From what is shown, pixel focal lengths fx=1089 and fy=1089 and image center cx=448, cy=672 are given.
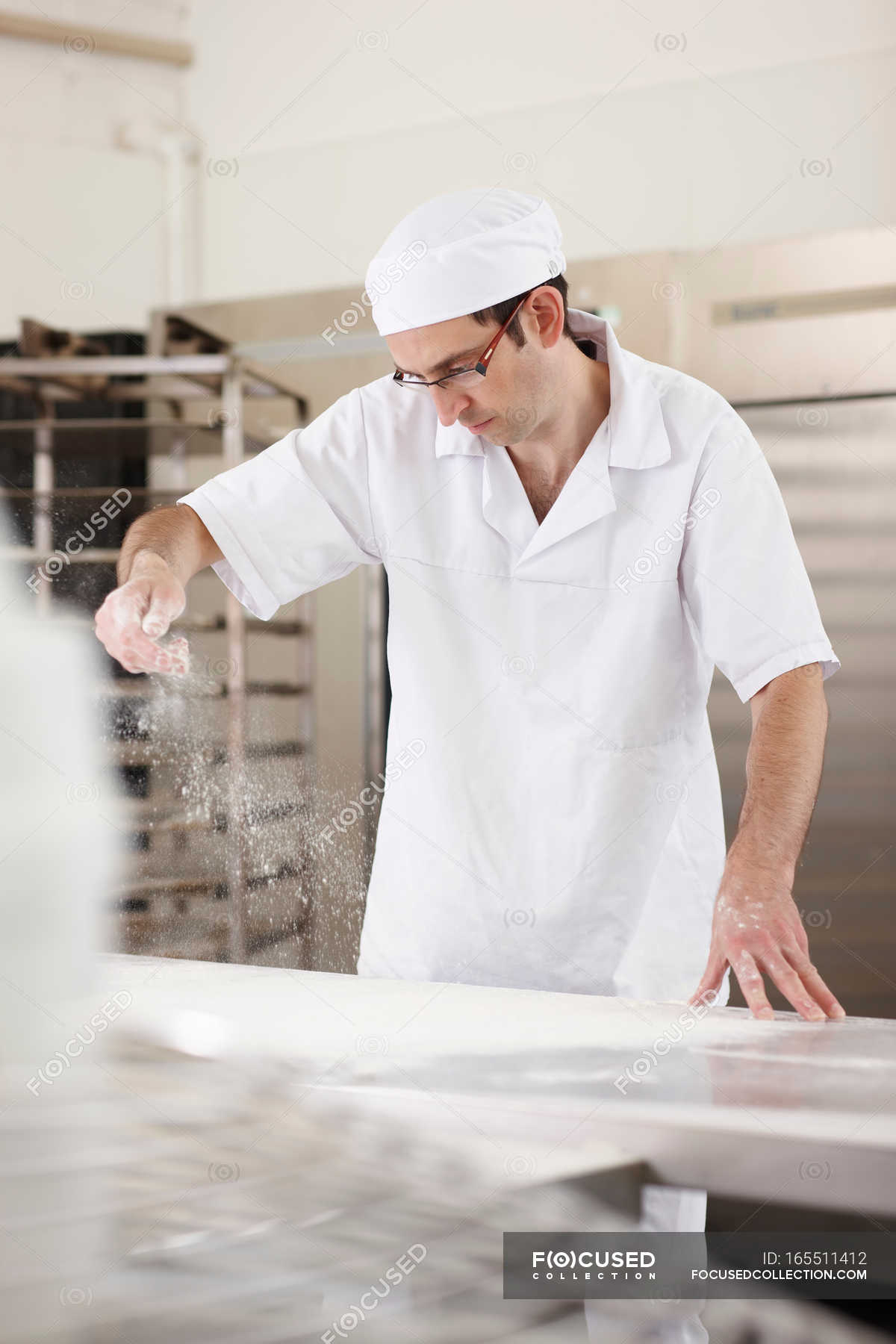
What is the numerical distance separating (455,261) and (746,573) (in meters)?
0.39

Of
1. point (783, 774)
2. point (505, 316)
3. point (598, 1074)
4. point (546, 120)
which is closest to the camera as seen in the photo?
point (598, 1074)

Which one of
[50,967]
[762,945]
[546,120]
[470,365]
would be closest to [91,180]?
[546,120]

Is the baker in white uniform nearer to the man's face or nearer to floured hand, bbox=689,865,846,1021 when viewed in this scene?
the man's face

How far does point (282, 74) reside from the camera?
226 cm

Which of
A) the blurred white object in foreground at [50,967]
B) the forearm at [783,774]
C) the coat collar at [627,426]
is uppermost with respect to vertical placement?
the coat collar at [627,426]

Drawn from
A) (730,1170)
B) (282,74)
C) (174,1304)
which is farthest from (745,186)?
(174,1304)

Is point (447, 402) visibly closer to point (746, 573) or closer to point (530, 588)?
point (530, 588)

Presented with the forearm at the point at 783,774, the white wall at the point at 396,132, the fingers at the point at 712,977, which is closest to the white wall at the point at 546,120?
the white wall at the point at 396,132

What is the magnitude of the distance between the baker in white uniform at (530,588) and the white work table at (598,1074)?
0.13 m

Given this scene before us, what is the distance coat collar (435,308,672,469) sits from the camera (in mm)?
1062

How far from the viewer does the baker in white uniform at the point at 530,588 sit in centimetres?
101

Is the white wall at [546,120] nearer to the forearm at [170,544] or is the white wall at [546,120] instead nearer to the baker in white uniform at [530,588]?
the baker in white uniform at [530,588]

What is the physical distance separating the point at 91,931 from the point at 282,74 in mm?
1762

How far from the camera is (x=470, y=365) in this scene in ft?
3.29
